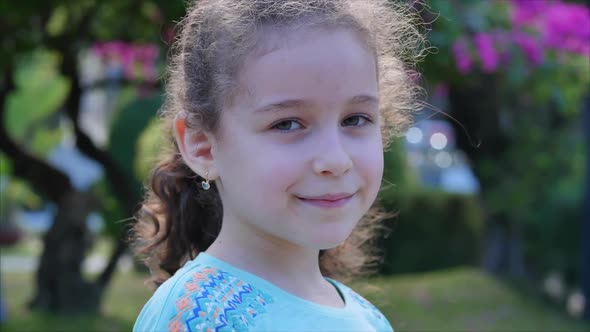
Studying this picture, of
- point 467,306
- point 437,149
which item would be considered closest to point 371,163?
point 437,149

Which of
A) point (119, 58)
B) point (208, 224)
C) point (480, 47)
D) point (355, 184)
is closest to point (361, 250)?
point (208, 224)

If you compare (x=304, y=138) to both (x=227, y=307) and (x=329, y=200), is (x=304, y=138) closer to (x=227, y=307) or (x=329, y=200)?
(x=329, y=200)

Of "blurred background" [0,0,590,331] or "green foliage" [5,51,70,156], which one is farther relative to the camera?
"green foliage" [5,51,70,156]

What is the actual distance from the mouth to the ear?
0.74 ft

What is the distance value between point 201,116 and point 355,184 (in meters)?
0.32

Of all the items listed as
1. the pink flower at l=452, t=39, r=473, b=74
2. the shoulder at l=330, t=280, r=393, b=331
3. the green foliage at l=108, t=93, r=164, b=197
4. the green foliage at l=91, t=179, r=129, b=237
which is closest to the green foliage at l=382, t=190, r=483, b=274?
the green foliage at l=91, t=179, r=129, b=237

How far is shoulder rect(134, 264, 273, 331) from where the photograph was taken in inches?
56.7

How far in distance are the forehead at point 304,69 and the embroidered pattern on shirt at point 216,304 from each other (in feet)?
1.01

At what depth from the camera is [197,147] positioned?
170 cm

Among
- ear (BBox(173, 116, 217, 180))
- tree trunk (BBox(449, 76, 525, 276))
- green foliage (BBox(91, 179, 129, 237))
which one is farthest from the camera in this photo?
tree trunk (BBox(449, 76, 525, 276))

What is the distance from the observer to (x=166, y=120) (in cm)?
206

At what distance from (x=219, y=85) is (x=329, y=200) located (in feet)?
0.95

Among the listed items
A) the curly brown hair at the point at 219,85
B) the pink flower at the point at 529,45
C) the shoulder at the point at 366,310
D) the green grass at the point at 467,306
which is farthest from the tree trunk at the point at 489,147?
the shoulder at the point at 366,310

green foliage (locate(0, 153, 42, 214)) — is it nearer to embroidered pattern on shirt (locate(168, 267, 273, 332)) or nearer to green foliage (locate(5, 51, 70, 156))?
green foliage (locate(5, 51, 70, 156))
